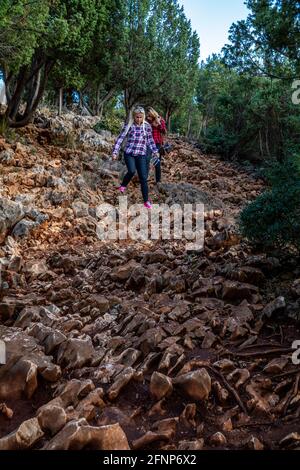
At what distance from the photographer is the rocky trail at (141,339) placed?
2947 millimetres

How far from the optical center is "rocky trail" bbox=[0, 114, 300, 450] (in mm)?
2947

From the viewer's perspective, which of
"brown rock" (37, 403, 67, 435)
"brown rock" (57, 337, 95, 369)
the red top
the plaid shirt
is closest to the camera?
"brown rock" (37, 403, 67, 435)

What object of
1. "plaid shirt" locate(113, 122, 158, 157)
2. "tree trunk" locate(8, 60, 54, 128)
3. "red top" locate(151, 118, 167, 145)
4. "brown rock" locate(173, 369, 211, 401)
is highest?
"tree trunk" locate(8, 60, 54, 128)

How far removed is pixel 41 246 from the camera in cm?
817

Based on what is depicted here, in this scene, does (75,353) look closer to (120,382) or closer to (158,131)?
(120,382)

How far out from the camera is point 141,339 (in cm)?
431

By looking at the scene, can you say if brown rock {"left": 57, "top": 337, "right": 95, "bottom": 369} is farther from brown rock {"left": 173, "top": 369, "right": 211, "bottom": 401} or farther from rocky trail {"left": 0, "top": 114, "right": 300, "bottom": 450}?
brown rock {"left": 173, "top": 369, "right": 211, "bottom": 401}

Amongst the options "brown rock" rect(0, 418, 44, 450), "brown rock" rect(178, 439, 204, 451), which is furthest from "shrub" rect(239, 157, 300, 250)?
"brown rock" rect(0, 418, 44, 450)

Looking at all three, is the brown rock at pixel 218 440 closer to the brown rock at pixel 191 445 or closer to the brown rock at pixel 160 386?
the brown rock at pixel 191 445

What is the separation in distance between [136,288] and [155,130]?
6568 millimetres

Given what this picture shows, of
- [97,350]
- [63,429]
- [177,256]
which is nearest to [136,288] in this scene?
[177,256]

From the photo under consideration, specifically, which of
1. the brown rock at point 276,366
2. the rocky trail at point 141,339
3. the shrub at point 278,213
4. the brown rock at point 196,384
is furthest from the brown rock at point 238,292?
the brown rock at point 196,384

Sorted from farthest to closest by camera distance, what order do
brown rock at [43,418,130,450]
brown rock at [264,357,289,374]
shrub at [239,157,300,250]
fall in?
shrub at [239,157,300,250] → brown rock at [264,357,289,374] → brown rock at [43,418,130,450]

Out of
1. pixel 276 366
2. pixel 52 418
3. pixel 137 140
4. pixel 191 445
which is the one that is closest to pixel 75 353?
pixel 52 418
